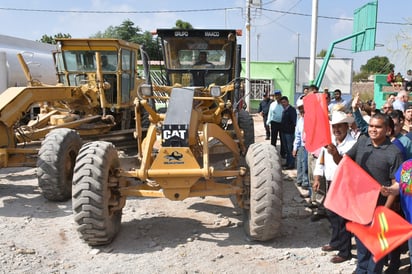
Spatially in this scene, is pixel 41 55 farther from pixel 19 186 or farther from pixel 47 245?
pixel 47 245

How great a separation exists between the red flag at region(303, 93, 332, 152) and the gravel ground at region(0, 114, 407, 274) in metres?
1.22

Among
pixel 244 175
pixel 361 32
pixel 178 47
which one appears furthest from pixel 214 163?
pixel 361 32

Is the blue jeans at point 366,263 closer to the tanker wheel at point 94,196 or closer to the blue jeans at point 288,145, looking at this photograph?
the tanker wheel at point 94,196

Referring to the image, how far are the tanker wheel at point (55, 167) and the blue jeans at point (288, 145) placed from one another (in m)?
4.27

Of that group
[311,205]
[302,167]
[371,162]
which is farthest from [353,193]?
[302,167]

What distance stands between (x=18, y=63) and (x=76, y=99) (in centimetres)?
565

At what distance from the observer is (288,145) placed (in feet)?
28.0

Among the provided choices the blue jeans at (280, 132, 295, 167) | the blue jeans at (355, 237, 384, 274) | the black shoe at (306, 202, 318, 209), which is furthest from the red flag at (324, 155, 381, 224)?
the blue jeans at (280, 132, 295, 167)

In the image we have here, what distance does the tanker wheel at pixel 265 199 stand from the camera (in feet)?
14.4

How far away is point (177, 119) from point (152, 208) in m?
1.77

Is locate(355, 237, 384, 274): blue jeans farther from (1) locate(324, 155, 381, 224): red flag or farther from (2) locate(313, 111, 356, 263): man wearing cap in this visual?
(2) locate(313, 111, 356, 263): man wearing cap

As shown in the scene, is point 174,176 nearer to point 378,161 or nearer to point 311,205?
point 378,161

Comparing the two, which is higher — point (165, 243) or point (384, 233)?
point (384, 233)

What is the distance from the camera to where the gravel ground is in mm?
4113
